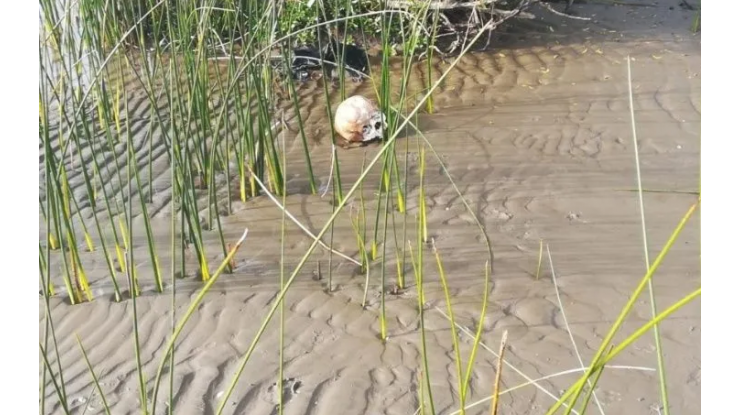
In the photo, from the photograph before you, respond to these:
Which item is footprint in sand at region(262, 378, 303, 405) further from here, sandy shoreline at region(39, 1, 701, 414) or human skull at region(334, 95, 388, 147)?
human skull at region(334, 95, 388, 147)

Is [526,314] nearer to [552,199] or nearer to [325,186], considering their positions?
[552,199]

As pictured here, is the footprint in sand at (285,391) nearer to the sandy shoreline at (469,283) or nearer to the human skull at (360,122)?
the sandy shoreline at (469,283)

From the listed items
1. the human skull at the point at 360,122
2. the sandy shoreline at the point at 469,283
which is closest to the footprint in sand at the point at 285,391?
the sandy shoreline at the point at 469,283

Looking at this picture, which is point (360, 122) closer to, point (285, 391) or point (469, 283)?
point (469, 283)

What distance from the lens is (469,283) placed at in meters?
2.67

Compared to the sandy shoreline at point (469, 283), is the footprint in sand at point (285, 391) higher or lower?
lower

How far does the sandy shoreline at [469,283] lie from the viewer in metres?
2.17

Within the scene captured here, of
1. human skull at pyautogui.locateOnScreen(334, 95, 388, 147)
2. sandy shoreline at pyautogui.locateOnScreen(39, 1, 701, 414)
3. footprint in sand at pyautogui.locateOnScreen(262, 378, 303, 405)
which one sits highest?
human skull at pyautogui.locateOnScreen(334, 95, 388, 147)

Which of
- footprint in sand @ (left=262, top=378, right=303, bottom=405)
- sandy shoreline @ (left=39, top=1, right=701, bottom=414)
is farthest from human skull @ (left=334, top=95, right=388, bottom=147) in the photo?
footprint in sand @ (left=262, top=378, right=303, bottom=405)

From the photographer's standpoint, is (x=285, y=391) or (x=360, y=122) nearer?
(x=285, y=391)

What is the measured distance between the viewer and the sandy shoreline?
7.13 feet

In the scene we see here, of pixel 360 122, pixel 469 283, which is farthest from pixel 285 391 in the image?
pixel 360 122

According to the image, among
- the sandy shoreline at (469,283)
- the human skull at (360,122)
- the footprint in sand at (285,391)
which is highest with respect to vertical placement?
the human skull at (360,122)
